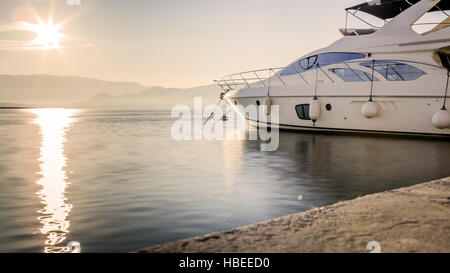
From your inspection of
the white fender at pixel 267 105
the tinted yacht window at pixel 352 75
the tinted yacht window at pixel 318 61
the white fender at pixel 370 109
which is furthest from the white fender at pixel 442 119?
the white fender at pixel 267 105

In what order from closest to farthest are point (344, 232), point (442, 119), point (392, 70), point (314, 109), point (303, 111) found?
1. point (344, 232)
2. point (442, 119)
3. point (392, 70)
4. point (314, 109)
5. point (303, 111)

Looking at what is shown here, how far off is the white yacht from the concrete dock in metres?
10.9

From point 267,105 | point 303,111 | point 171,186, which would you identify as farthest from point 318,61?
point 171,186

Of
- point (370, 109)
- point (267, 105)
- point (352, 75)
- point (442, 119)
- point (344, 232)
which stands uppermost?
point (352, 75)

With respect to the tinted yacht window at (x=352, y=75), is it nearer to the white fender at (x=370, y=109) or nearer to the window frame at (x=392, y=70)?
the window frame at (x=392, y=70)

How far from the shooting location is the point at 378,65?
14.9 meters

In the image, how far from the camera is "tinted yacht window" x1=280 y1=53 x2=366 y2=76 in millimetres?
15945

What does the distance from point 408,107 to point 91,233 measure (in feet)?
43.3

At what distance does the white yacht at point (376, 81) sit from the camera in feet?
45.3

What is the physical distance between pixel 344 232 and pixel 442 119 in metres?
12.0

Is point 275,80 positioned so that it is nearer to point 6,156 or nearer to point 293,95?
point 293,95

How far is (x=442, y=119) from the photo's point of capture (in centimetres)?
1311

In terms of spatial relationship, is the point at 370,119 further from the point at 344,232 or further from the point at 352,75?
the point at 344,232
